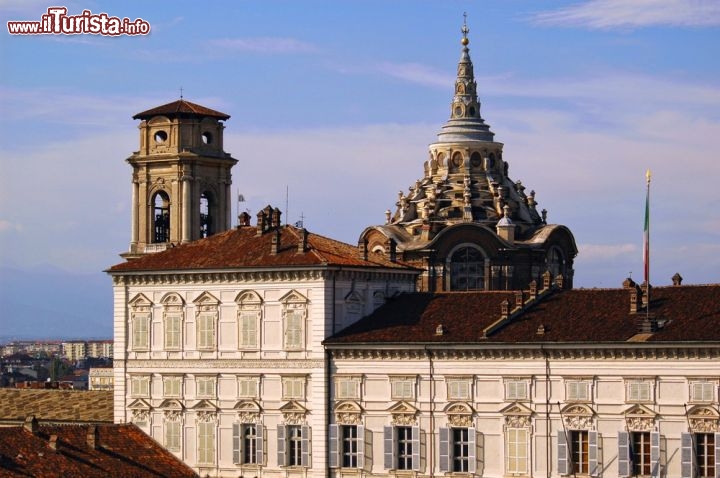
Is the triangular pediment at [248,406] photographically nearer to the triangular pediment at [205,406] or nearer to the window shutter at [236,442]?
the window shutter at [236,442]

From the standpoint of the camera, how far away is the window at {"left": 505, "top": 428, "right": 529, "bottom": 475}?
61.9 m

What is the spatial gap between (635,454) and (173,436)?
59.8 feet

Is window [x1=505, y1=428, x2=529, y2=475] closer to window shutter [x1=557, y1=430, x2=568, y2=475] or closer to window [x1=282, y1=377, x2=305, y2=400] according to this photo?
window shutter [x1=557, y1=430, x2=568, y2=475]

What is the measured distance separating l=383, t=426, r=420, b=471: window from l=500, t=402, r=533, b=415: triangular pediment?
3.43 metres

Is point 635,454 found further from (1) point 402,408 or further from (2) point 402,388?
(2) point 402,388

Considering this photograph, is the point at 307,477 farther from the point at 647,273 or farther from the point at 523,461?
the point at 647,273

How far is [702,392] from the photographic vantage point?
58750 mm

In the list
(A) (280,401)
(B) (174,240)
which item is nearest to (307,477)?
(A) (280,401)

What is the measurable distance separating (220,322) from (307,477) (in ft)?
21.6

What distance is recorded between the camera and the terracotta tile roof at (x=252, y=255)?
67.5 meters


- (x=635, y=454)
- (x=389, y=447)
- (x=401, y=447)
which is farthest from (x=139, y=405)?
(x=635, y=454)

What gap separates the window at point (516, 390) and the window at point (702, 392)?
5.75 m

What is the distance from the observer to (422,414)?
210 feet

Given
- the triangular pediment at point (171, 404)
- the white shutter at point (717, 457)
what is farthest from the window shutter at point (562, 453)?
the triangular pediment at point (171, 404)
